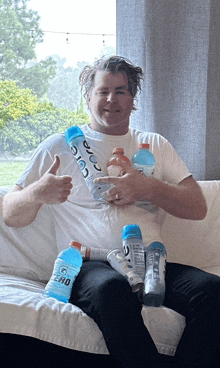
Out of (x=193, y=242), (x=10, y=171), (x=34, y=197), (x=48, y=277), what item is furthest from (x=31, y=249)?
(x=10, y=171)

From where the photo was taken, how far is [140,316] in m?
1.06

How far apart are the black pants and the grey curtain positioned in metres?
0.95

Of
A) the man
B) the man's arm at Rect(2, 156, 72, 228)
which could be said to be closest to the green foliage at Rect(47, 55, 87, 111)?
the man

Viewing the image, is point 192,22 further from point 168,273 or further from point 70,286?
point 70,286

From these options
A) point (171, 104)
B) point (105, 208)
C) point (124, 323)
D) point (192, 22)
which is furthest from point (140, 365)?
point (192, 22)

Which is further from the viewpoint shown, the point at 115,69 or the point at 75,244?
the point at 115,69

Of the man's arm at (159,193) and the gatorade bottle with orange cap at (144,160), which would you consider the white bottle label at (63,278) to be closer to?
the man's arm at (159,193)

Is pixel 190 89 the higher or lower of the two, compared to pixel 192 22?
lower

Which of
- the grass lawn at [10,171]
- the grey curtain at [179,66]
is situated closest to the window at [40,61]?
the grass lawn at [10,171]

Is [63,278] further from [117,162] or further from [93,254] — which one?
[117,162]

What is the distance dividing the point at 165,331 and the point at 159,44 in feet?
4.37

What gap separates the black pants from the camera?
3.27 ft

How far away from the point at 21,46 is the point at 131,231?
1284 mm

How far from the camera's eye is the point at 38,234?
1.44m
